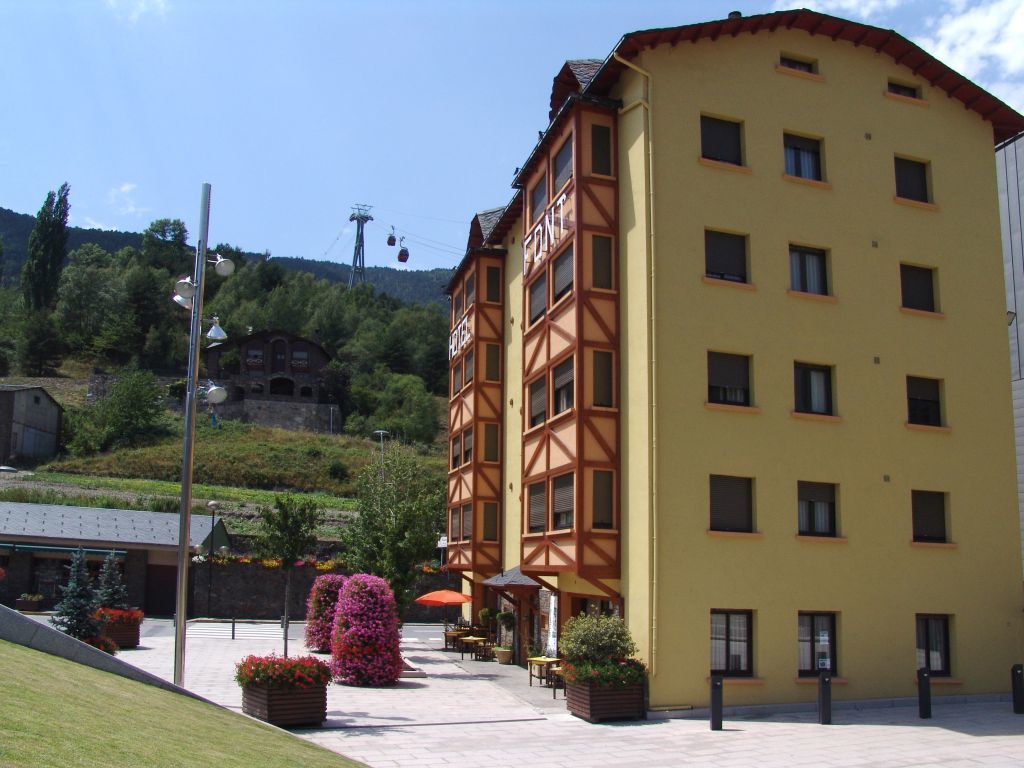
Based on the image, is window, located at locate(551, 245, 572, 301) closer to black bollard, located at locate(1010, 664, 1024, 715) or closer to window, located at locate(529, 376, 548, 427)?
window, located at locate(529, 376, 548, 427)

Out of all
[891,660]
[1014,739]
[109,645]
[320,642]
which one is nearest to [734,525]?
[891,660]

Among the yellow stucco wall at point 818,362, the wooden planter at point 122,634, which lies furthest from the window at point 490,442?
the wooden planter at point 122,634

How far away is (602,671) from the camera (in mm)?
18266

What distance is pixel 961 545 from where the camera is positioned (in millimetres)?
21969

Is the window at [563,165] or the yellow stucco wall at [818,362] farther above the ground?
the window at [563,165]

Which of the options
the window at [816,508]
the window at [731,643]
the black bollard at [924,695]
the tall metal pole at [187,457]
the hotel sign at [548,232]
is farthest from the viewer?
the hotel sign at [548,232]

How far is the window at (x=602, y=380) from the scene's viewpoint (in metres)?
21.4

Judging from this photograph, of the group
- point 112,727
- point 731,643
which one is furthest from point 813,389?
point 112,727

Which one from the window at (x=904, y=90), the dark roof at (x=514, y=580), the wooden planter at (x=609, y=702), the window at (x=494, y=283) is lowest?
the wooden planter at (x=609, y=702)

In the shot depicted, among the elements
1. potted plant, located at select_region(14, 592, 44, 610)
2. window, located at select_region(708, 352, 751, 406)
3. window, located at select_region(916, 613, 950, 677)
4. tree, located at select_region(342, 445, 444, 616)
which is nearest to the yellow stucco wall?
window, located at select_region(916, 613, 950, 677)

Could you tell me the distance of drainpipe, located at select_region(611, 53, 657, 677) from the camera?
1909 cm

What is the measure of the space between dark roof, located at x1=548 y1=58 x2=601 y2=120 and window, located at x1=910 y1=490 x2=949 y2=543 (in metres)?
12.3

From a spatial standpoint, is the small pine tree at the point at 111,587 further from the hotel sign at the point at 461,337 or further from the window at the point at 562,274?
the window at the point at 562,274

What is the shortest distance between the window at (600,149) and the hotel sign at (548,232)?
0.98 m
